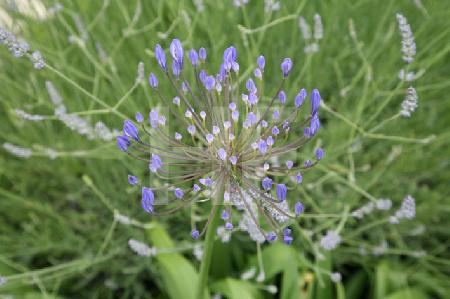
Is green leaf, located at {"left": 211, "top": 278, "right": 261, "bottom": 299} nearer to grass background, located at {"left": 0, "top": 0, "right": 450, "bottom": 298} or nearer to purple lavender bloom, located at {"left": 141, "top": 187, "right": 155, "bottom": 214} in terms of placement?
grass background, located at {"left": 0, "top": 0, "right": 450, "bottom": 298}

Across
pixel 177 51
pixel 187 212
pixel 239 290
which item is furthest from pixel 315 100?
pixel 187 212

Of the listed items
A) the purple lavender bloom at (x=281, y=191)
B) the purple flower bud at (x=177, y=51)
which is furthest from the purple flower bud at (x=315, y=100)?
the purple flower bud at (x=177, y=51)

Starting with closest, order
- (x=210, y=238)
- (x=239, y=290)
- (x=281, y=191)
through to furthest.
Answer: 1. (x=281, y=191)
2. (x=210, y=238)
3. (x=239, y=290)

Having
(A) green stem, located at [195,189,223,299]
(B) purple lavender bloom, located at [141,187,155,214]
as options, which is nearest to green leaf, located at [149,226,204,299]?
(A) green stem, located at [195,189,223,299]

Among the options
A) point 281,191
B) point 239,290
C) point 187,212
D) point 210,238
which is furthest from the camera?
point 187,212

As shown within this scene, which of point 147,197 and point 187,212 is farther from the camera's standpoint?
point 187,212

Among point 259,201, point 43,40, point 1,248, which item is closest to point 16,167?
point 1,248

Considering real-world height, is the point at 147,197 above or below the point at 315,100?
below

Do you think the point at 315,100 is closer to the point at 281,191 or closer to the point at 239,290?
the point at 281,191
